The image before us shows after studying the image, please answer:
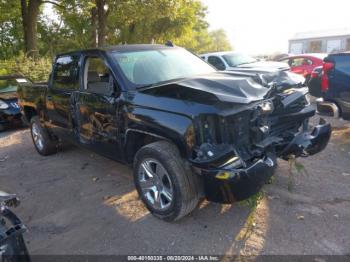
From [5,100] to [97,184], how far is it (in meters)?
5.86

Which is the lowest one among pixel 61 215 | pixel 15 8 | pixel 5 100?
pixel 61 215

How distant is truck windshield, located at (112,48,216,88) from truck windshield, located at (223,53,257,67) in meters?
6.94

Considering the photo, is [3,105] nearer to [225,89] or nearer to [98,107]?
[98,107]

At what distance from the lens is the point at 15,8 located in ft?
66.5

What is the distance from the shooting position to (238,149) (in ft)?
10.4

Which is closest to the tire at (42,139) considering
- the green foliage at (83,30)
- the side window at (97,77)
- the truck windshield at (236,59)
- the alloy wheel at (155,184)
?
the side window at (97,77)

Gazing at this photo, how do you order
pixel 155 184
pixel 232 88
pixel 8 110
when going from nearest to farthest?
pixel 232 88
pixel 155 184
pixel 8 110

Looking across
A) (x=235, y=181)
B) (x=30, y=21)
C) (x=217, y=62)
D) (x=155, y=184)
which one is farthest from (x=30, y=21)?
(x=235, y=181)

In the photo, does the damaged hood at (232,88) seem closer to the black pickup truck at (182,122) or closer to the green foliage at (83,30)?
the black pickup truck at (182,122)

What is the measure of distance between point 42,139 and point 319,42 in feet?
143

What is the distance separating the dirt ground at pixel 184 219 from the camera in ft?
10.5

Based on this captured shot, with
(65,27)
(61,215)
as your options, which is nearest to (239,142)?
(61,215)

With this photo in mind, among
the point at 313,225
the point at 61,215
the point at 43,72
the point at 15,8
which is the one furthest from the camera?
the point at 15,8

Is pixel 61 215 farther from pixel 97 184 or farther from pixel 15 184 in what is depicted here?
pixel 15 184
